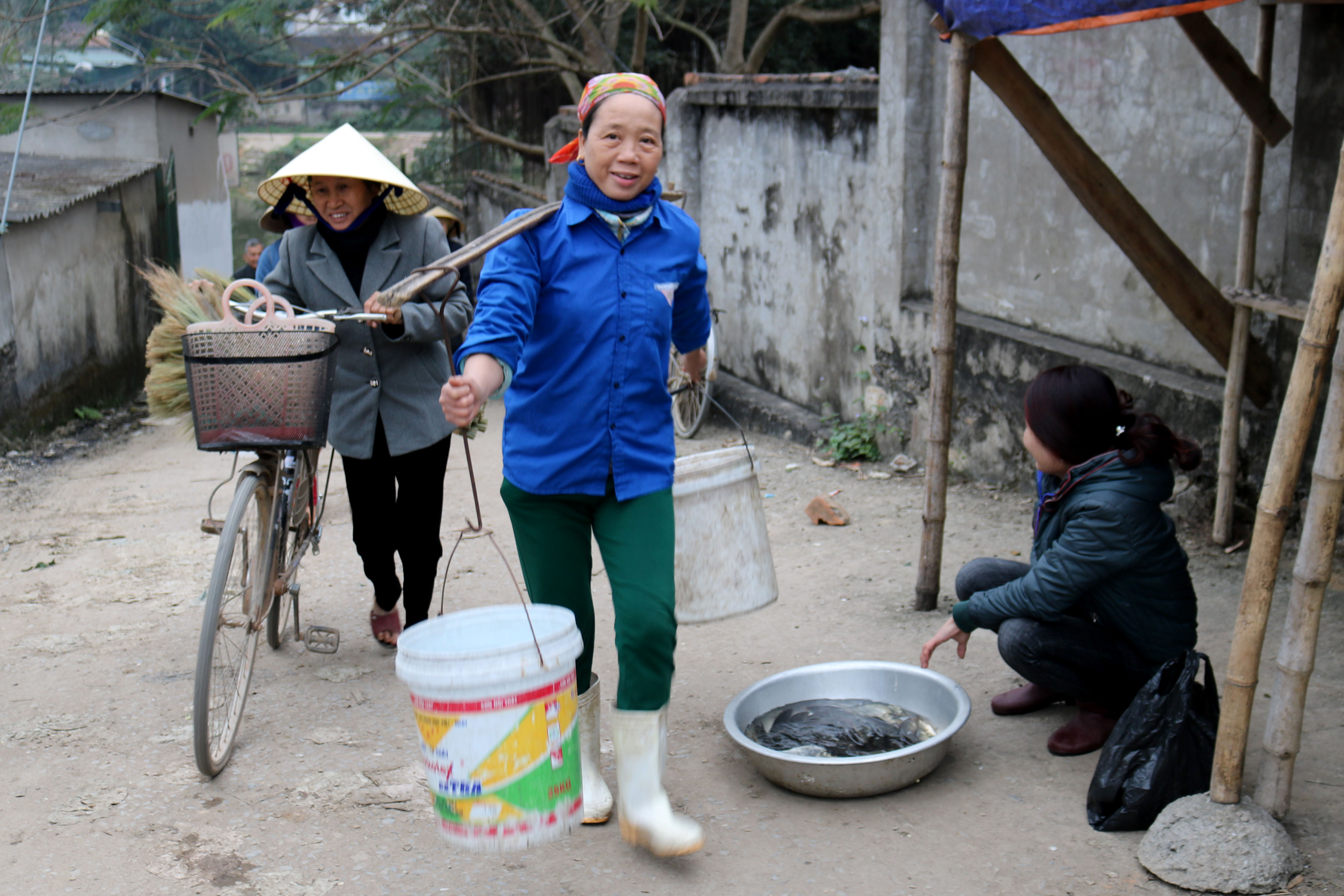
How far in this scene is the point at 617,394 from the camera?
2639 mm

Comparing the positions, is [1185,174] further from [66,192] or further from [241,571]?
[66,192]

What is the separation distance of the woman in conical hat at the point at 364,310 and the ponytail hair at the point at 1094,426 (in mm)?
1709

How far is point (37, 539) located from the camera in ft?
Result: 19.7

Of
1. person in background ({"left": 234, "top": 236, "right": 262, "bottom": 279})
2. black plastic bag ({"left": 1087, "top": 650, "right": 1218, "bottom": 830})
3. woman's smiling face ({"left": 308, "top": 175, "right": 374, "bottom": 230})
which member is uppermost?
woman's smiling face ({"left": 308, "top": 175, "right": 374, "bottom": 230})

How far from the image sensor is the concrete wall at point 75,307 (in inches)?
347

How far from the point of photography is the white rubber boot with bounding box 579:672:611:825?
9.32 feet

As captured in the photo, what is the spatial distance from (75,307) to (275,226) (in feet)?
23.5

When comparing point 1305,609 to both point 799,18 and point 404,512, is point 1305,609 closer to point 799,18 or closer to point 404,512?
point 404,512

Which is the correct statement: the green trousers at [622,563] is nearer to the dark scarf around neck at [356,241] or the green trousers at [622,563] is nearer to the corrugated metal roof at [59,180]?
the dark scarf around neck at [356,241]

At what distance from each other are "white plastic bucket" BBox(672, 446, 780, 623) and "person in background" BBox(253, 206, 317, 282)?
61.7 inches

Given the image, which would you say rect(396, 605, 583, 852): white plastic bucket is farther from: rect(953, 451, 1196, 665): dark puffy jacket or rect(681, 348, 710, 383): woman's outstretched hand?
rect(953, 451, 1196, 665): dark puffy jacket

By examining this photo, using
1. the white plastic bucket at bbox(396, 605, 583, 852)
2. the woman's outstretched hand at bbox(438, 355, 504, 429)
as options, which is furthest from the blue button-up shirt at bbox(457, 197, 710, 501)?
the white plastic bucket at bbox(396, 605, 583, 852)

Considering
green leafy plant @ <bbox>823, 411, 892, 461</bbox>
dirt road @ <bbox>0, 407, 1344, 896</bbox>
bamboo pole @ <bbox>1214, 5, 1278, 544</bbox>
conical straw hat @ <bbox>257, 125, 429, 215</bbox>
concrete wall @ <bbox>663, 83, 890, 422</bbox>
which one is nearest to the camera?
dirt road @ <bbox>0, 407, 1344, 896</bbox>

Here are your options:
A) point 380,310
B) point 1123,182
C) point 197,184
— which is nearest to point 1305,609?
point 380,310
